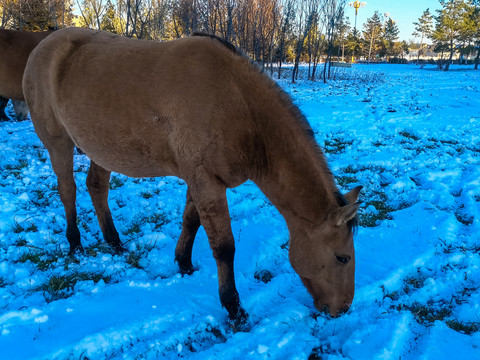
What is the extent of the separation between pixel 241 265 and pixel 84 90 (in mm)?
2093

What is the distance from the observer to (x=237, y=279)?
2.68m

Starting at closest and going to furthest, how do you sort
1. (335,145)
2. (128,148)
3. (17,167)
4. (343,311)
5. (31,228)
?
(343,311) → (128,148) → (31,228) → (17,167) → (335,145)

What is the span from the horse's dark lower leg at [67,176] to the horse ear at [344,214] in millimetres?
2555

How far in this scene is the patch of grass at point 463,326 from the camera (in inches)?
82.8

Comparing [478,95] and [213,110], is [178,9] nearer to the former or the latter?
[478,95]

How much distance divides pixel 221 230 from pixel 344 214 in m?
0.88

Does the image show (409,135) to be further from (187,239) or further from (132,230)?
(132,230)

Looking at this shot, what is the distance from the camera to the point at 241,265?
2889 millimetres

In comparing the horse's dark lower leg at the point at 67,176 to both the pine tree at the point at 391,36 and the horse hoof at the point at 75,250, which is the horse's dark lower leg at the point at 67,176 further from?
the pine tree at the point at 391,36

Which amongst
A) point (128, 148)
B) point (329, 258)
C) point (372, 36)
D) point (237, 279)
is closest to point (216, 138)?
point (128, 148)

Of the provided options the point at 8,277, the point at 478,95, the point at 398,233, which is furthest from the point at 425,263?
the point at 478,95

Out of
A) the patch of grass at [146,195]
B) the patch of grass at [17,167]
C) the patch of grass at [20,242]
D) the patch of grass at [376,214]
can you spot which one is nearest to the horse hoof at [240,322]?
the patch of grass at [376,214]

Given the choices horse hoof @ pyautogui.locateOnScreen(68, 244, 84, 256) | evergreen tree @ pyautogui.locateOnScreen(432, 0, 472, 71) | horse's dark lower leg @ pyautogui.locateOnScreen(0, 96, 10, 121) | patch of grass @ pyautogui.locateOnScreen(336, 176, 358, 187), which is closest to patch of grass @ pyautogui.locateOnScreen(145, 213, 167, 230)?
horse hoof @ pyautogui.locateOnScreen(68, 244, 84, 256)

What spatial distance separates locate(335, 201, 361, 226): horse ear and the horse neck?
0.38 feet
